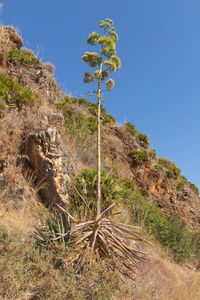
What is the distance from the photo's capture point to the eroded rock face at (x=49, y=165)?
5.27m

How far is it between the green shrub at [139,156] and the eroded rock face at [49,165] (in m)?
8.53

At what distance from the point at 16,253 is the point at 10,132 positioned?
4255 mm

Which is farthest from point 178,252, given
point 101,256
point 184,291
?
point 101,256

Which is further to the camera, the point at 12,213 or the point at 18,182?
the point at 18,182

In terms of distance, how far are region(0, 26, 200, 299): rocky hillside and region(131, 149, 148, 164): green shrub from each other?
0.04 m

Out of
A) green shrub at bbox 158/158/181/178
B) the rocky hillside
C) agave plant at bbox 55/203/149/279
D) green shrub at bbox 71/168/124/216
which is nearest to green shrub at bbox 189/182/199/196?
the rocky hillside

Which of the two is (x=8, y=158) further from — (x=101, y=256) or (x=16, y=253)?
(x=101, y=256)

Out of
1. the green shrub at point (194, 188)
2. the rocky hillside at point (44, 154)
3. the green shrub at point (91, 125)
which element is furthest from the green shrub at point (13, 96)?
the green shrub at point (194, 188)

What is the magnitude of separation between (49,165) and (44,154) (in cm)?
40

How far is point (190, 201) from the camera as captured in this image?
1570 cm

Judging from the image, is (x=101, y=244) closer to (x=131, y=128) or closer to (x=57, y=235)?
(x=57, y=235)

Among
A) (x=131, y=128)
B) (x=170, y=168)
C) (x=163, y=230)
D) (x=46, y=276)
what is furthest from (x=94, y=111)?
(x=46, y=276)

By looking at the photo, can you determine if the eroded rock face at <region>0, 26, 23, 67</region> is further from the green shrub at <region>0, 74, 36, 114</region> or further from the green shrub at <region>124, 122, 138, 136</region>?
the green shrub at <region>124, 122, 138, 136</region>

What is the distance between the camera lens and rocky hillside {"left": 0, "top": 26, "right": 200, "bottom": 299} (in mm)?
5082
